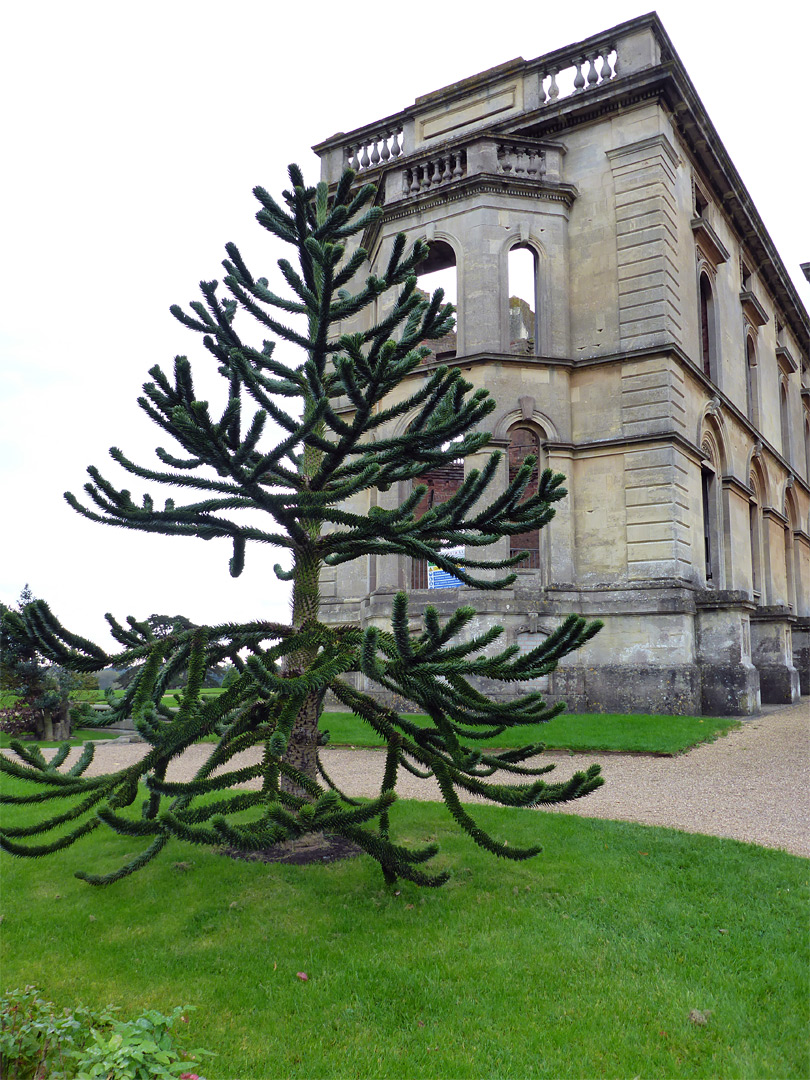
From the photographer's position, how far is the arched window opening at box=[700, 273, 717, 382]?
2025 cm

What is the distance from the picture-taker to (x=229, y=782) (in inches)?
171

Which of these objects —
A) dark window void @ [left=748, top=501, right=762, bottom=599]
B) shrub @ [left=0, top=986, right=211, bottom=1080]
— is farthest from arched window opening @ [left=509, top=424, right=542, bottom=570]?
shrub @ [left=0, top=986, right=211, bottom=1080]

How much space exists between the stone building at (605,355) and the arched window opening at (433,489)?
5.9 inches

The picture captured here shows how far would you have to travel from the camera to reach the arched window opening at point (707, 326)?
2025 cm

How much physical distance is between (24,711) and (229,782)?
1359cm

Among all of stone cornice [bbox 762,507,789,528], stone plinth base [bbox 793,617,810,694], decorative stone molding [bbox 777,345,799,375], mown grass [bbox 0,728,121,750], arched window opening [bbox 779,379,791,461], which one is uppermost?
decorative stone molding [bbox 777,345,799,375]

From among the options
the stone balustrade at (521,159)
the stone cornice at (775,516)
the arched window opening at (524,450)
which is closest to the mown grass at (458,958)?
the arched window opening at (524,450)

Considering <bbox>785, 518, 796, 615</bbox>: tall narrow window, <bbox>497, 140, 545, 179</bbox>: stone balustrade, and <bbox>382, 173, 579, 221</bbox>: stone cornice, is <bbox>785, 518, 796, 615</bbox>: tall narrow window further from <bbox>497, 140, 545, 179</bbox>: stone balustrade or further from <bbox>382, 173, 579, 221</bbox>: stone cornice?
<bbox>497, 140, 545, 179</bbox>: stone balustrade

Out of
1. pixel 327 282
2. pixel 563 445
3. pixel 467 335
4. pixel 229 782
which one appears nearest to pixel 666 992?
pixel 229 782

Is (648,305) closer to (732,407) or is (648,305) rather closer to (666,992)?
(732,407)

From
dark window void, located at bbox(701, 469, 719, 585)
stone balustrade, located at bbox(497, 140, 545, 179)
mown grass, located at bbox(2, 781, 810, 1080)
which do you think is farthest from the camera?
dark window void, located at bbox(701, 469, 719, 585)

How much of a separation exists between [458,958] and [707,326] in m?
20.5

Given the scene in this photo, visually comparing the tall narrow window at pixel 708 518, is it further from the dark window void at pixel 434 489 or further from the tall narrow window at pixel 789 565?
the tall narrow window at pixel 789 565

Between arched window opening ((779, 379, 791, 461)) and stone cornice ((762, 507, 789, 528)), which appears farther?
arched window opening ((779, 379, 791, 461))
